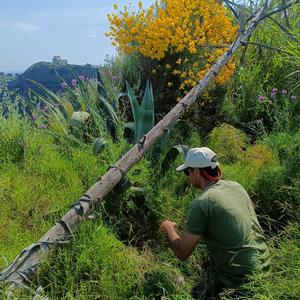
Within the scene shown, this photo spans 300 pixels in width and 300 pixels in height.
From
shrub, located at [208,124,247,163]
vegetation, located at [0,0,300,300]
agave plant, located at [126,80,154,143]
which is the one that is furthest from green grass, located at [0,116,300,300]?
agave plant, located at [126,80,154,143]

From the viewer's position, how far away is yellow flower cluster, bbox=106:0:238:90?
213 inches

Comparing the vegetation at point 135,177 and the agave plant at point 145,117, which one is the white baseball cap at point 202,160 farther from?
the agave plant at point 145,117

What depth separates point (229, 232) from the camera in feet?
9.54

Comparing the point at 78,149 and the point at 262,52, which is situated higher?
the point at 262,52

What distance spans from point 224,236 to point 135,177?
133cm

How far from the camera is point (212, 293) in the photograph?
303 cm

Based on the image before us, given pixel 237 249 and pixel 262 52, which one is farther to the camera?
pixel 262 52

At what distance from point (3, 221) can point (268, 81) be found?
4.56 metres

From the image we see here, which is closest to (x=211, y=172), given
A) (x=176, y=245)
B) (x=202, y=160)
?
(x=202, y=160)

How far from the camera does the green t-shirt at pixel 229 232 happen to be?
289 centimetres

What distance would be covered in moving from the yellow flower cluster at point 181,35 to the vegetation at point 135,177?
3 centimetres

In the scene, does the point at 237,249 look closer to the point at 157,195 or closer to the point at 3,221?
the point at 157,195

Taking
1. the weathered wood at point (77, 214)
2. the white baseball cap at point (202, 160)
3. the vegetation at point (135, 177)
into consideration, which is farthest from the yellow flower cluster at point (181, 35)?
the white baseball cap at point (202, 160)

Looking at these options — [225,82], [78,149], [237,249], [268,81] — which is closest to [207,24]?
[225,82]
